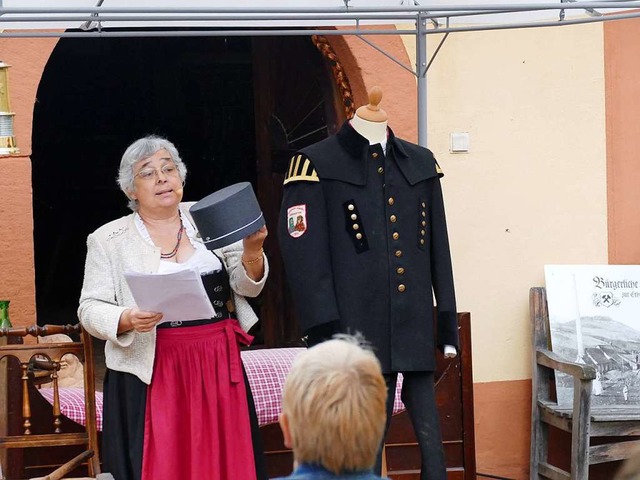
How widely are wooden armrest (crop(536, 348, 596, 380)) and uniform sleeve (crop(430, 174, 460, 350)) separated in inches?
48.8

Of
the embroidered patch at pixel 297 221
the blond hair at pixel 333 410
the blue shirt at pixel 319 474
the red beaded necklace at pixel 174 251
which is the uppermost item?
the embroidered patch at pixel 297 221

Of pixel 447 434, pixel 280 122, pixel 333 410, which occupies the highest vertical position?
pixel 280 122

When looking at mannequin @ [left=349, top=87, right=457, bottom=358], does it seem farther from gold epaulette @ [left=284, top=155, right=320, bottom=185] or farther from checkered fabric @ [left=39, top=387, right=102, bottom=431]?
checkered fabric @ [left=39, top=387, right=102, bottom=431]

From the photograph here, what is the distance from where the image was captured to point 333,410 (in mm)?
2150

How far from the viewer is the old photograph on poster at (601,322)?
564 centimetres

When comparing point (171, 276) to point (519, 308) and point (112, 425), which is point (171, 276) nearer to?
point (112, 425)

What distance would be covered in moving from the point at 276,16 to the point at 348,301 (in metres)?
1.07

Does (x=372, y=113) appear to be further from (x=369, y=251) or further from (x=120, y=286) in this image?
(x=120, y=286)

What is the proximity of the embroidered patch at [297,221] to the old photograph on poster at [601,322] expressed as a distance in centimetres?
210

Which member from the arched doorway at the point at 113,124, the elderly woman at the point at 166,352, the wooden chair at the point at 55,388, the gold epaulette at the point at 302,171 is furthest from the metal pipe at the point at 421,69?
the arched doorway at the point at 113,124

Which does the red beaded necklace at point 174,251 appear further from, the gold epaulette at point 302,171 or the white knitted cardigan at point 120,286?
the gold epaulette at point 302,171

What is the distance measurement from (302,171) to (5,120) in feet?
4.64

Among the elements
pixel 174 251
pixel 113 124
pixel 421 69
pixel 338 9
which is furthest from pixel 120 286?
pixel 113 124

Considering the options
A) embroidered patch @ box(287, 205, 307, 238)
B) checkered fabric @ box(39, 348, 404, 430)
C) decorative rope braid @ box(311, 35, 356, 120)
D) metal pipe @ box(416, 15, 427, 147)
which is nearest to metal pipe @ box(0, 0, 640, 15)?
metal pipe @ box(416, 15, 427, 147)
